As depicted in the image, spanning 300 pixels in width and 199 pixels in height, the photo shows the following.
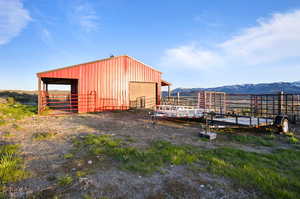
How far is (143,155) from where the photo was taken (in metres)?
4.39

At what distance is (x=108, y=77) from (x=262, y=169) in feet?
47.8

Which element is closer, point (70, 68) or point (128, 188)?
point (128, 188)

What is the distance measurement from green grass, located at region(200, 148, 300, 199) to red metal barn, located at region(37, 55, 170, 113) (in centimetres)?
1247

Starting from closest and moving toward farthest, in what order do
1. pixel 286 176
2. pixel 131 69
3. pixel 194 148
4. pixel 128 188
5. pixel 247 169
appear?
pixel 128 188, pixel 286 176, pixel 247 169, pixel 194 148, pixel 131 69

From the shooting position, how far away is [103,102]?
51.0ft

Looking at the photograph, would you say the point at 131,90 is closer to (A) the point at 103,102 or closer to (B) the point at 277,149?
(A) the point at 103,102

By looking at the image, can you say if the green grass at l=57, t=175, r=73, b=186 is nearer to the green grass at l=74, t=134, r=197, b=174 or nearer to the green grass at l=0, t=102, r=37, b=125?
the green grass at l=74, t=134, r=197, b=174

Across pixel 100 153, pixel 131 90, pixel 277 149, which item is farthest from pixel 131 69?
pixel 277 149

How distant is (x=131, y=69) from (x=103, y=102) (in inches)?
189

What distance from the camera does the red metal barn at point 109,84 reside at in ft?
46.0

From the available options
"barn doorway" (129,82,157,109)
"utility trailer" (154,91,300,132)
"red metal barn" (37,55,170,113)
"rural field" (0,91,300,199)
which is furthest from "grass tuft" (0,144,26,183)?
"barn doorway" (129,82,157,109)

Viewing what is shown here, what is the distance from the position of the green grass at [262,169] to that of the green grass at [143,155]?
25.9 inches

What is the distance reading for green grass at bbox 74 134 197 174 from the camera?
3794 mm

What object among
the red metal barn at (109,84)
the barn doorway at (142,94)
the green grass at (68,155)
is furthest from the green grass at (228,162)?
→ the barn doorway at (142,94)
